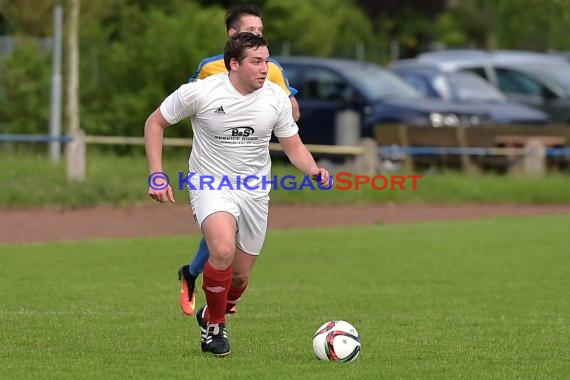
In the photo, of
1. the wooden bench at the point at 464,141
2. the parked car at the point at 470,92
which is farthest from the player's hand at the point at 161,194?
the parked car at the point at 470,92

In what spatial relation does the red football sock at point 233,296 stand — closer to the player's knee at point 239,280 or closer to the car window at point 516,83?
the player's knee at point 239,280


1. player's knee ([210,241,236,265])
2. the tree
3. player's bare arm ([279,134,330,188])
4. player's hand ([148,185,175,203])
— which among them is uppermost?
the tree

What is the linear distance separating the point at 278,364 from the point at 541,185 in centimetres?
1517

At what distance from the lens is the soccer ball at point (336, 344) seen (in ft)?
26.9

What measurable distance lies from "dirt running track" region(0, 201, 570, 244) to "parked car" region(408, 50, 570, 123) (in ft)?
19.5

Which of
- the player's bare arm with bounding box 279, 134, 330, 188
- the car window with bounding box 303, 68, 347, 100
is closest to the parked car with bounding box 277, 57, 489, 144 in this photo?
the car window with bounding box 303, 68, 347, 100

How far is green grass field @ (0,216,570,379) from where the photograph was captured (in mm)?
8117

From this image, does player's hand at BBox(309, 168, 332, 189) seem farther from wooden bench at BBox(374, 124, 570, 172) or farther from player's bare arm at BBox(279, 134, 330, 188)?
wooden bench at BBox(374, 124, 570, 172)

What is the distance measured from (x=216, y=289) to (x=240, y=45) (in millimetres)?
1411

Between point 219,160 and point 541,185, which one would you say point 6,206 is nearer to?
point 541,185

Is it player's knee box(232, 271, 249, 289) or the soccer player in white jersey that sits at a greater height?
the soccer player in white jersey

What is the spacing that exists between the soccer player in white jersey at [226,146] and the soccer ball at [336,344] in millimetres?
564

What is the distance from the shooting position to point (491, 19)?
49625 millimetres

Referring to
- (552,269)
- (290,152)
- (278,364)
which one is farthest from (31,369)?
(552,269)
